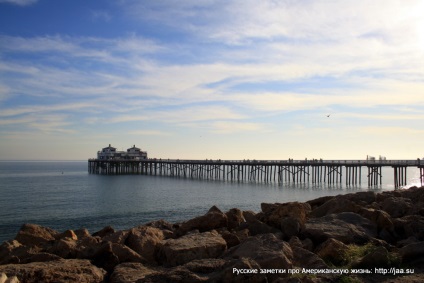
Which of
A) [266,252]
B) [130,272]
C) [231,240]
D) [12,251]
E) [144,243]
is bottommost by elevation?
[12,251]

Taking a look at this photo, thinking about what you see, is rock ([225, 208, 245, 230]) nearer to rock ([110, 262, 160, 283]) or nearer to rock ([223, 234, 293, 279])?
rock ([223, 234, 293, 279])

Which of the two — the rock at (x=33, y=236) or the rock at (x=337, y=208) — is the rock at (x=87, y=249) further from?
the rock at (x=337, y=208)

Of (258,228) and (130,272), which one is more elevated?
(258,228)

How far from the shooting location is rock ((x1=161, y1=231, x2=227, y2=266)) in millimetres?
7859

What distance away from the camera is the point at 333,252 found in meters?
7.92

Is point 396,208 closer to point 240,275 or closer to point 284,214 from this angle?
point 284,214

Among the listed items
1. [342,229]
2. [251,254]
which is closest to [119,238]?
[251,254]

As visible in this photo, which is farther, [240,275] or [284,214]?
[284,214]

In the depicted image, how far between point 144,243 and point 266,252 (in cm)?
348

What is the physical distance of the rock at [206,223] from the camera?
11.2 metres

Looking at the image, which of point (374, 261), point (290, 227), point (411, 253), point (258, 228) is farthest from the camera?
point (258, 228)

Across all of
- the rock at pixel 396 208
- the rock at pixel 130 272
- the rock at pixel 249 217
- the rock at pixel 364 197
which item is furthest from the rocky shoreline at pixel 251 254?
the rock at pixel 364 197

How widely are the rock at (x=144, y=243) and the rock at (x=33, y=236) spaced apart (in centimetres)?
340

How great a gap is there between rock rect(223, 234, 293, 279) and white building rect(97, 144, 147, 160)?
315ft
